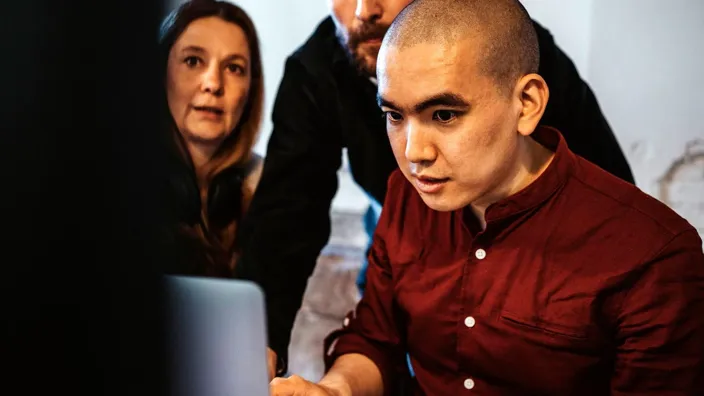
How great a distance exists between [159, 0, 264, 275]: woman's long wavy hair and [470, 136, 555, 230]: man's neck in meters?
0.52

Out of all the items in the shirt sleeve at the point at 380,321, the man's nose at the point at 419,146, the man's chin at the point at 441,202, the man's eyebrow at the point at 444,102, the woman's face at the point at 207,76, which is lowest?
the shirt sleeve at the point at 380,321

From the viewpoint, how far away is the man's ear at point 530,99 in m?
0.99

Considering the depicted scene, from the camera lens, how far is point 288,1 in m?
1.39

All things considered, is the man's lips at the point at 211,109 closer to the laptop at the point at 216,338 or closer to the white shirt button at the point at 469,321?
the laptop at the point at 216,338

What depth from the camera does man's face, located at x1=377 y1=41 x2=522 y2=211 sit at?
946 millimetres

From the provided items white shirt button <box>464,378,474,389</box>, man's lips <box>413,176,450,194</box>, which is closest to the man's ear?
man's lips <box>413,176,450,194</box>

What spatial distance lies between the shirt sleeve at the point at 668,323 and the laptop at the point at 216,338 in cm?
49

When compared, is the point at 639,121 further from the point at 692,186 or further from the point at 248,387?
the point at 248,387

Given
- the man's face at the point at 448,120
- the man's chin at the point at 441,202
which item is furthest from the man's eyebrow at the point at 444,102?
the man's chin at the point at 441,202

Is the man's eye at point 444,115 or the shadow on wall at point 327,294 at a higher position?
the man's eye at point 444,115

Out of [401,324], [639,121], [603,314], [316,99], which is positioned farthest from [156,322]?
[639,121]

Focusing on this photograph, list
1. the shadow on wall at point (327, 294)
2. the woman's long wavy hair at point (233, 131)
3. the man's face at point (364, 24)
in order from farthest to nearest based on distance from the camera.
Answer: the shadow on wall at point (327, 294) < the woman's long wavy hair at point (233, 131) < the man's face at point (364, 24)

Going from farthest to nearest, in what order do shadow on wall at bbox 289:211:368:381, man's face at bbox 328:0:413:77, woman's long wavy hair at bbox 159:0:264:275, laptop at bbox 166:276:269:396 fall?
shadow on wall at bbox 289:211:368:381
woman's long wavy hair at bbox 159:0:264:275
man's face at bbox 328:0:413:77
laptop at bbox 166:276:269:396

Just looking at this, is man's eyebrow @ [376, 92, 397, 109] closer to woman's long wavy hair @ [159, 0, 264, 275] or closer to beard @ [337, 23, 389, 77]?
beard @ [337, 23, 389, 77]
